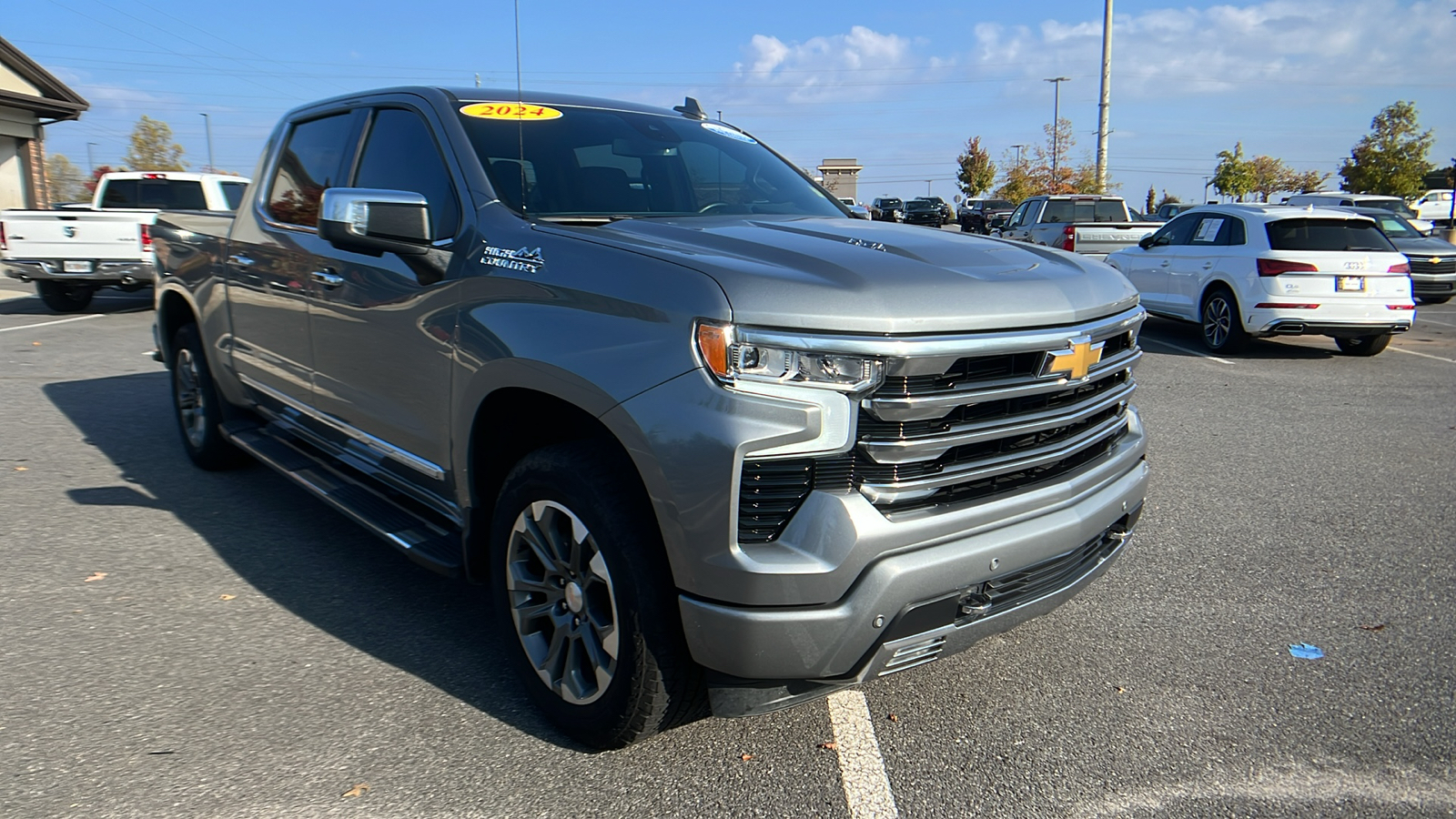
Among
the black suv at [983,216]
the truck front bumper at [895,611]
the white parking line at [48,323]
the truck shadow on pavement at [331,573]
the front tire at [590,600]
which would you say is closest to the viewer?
the truck front bumper at [895,611]

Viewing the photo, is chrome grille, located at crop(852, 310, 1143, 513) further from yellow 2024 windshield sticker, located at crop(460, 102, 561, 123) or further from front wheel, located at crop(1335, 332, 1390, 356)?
front wheel, located at crop(1335, 332, 1390, 356)

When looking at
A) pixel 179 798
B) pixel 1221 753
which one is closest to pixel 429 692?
pixel 179 798

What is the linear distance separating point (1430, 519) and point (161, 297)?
23.8 ft

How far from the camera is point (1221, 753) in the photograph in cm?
298

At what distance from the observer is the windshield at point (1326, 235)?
35.5ft

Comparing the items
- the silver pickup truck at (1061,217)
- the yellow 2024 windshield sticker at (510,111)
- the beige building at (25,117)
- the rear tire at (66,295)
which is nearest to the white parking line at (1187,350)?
the silver pickup truck at (1061,217)

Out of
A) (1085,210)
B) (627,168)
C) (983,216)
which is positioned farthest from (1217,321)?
(983,216)

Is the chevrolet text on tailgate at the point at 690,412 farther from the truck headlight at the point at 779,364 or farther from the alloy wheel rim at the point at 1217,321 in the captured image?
the alloy wheel rim at the point at 1217,321

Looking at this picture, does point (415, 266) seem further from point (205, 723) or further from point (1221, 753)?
point (1221, 753)

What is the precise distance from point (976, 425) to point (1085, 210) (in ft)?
61.0

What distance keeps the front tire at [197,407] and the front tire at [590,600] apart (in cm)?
324

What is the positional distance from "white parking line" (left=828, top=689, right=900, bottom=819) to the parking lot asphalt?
0.03 m

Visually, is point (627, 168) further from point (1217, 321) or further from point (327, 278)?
point (1217, 321)

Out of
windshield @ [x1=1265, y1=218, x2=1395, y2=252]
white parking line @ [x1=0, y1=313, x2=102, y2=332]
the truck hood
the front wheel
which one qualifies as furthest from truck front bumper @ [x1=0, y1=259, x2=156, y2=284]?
the front wheel
